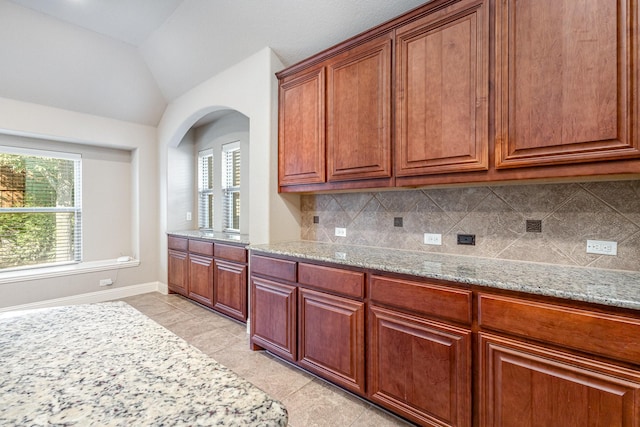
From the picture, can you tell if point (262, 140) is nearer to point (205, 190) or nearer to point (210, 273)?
point (210, 273)

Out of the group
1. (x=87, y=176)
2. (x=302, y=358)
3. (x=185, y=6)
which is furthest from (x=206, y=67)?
(x=302, y=358)

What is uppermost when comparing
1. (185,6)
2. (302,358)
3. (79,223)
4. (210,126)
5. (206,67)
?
(185,6)

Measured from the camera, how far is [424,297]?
5.51 feet

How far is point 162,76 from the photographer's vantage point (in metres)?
4.04

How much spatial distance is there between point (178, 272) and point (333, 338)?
3.07 metres

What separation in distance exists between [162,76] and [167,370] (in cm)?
446

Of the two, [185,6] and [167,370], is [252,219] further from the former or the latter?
[167,370]

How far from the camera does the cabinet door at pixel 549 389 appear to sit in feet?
3.93

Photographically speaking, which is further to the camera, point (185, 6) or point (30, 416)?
point (185, 6)

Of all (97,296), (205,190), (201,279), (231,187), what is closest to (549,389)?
(201,279)

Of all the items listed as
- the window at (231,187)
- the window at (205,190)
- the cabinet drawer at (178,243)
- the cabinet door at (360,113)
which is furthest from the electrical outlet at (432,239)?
the window at (205,190)

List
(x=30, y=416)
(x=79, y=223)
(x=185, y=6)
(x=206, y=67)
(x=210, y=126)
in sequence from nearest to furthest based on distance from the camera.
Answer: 1. (x=30, y=416)
2. (x=185, y=6)
3. (x=206, y=67)
4. (x=79, y=223)
5. (x=210, y=126)

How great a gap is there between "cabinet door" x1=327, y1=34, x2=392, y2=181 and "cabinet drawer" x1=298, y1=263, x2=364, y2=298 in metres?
0.78

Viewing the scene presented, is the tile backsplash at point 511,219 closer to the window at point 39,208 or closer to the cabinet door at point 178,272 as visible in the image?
the cabinet door at point 178,272
